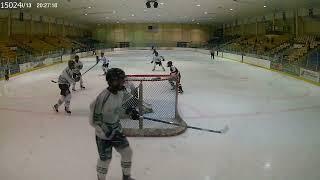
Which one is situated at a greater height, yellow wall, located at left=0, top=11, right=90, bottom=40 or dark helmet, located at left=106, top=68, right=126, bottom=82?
yellow wall, located at left=0, top=11, right=90, bottom=40

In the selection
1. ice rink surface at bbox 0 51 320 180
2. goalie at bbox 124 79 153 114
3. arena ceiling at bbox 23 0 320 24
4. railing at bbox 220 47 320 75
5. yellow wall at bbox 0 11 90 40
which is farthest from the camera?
yellow wall at bbox 0 11 90 40

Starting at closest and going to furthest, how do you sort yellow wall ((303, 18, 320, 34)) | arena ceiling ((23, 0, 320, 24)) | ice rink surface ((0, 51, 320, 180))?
ice rink surface ((0, 51, 320, 180)) < arena ceiling ((23, 0, 320, 24)) < yellow wall ((303, 18, 320, 34))

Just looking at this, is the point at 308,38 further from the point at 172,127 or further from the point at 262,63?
the point at 172,127

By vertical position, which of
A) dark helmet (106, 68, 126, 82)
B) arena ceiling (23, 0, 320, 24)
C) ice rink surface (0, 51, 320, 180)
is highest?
arena ceiling (23, 0, 320, 24)

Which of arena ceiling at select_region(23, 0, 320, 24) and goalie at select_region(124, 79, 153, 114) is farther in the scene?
arena ceiling at select_region(23, 0, 320, 24)

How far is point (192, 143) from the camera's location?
6832 mm

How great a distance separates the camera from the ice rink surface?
528 cm

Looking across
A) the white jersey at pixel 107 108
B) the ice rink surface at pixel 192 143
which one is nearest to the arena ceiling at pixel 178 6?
the ice rink surface at pixel 192 143

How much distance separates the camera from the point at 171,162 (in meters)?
5.72

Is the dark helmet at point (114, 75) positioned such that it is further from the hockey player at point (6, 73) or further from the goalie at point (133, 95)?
the hockey player at point (6, 73)

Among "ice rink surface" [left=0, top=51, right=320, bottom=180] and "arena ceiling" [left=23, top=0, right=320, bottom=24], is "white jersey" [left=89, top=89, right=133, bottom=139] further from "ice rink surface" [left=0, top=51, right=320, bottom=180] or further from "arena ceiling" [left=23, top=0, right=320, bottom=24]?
"arena ceiling" [left=23, top=0, right=320, bottom=24]

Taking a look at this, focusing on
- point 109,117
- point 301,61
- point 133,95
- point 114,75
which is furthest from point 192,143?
point 301,61

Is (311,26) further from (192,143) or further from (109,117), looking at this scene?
(109,117)

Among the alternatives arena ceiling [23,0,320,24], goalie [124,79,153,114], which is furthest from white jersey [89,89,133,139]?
arena ceiling [23,0,320,24]
